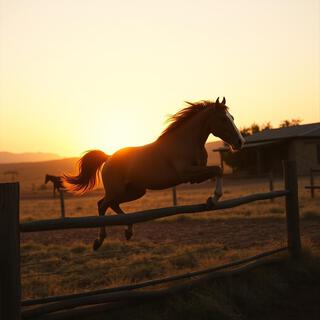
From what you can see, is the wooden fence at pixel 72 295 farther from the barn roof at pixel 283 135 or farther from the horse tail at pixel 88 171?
the barn roof at pixel 283 135

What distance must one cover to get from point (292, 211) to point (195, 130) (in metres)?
3.71

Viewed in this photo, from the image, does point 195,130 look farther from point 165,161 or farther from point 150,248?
point 150,248

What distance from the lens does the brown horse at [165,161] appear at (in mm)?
3195

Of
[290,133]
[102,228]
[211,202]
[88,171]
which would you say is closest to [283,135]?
[290,133]

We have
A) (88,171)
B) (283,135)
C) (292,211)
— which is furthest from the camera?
(283,135)

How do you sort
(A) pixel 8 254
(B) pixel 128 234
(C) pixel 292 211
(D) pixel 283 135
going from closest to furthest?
(A) pixel 8 254
(B) pixel 128 234
(C) pixel 292 211
(D) pixel 283 135

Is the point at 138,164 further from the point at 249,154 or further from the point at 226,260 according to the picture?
the point at 249,154

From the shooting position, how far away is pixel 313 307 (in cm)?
510

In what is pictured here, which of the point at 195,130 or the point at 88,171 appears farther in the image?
the point at 88,171

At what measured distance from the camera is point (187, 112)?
12.4ft

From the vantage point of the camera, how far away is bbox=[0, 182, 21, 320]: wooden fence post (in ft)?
11.0

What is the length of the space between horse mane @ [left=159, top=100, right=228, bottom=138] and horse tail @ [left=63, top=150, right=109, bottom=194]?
0.54 metres

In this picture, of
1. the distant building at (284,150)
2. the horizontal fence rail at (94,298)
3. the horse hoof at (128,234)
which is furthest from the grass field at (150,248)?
the distant building at (284,150)

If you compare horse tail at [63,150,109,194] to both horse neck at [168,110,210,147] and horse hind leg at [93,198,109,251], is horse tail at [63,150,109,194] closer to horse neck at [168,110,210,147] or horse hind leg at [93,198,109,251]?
horse hind leg at [93,198,109,251]
